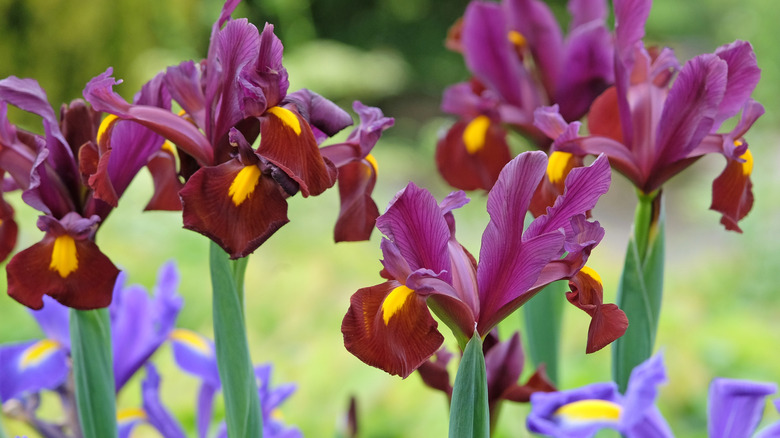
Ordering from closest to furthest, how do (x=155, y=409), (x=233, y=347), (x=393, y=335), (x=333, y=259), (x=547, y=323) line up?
1. (x=393, y=335)
2. (x=233, y=347)
3. (x=155, y=409)
4. (x=547, y=323)
5. (x=333, y=259)

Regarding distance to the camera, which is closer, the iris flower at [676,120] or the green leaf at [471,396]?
the green leaf at [471,396]

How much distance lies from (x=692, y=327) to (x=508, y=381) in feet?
3.96

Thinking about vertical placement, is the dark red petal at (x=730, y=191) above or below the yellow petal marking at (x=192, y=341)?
above

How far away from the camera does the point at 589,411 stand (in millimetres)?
562

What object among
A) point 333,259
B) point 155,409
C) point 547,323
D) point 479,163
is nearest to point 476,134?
point 479,163

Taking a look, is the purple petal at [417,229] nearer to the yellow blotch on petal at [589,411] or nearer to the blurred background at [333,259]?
the yellow blotch on petal at [589,411]

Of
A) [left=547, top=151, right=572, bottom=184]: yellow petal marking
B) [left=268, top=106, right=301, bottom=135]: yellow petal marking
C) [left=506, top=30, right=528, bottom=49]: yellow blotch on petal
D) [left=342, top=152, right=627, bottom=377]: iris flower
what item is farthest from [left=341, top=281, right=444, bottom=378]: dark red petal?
[left=506, top=30, right=528, bottom=49]: yellow blotch on petal

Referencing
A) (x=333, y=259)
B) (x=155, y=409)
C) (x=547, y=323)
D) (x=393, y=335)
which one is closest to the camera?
(x=393, y=335)

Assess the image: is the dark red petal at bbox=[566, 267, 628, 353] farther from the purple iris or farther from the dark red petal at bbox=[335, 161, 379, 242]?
the purple iris

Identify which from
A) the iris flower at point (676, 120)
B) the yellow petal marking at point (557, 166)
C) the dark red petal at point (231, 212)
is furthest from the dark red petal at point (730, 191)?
the dark red petal at point (231, 212)

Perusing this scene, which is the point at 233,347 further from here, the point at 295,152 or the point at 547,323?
the point at 547,323

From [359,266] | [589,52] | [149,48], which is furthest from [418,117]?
[589,52]

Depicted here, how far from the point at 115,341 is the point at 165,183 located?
17 centimetres

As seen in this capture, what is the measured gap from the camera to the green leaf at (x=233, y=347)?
0.51 m
